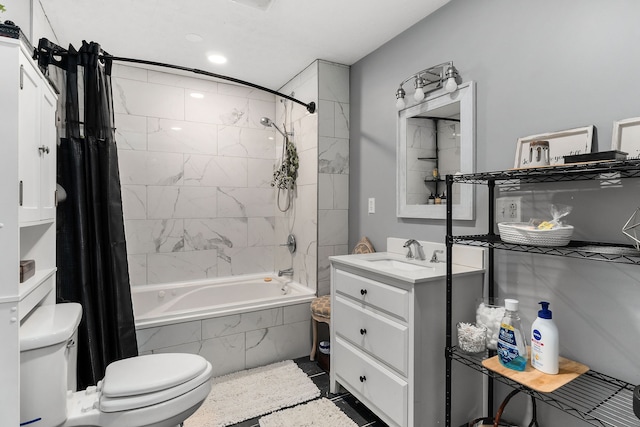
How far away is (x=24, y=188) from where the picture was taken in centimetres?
127

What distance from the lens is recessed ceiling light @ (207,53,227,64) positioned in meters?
2.69

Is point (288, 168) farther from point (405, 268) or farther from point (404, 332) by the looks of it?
point (404, 332)

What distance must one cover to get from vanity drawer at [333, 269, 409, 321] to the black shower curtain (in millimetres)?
1290

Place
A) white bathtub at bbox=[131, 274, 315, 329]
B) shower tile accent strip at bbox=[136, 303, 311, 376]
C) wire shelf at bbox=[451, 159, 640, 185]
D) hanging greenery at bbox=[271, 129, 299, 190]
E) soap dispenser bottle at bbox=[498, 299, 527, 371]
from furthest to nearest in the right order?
1. hanging greenery at bbox=[271, 129, 299, 190]
2. white bathtub at bbox=[131, 274, 315, 329]
3. shower tile accent strip at bbox=[136, 303, 311, 376]
4. soap dispenser bottle at bbox=[498, 299, 527, 371]
5. wire shelf at bbox=[451, 159, 640, 185]

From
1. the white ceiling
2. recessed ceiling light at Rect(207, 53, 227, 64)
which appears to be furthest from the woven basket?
recessed ceiling light at Rect(207, 53, 227, 64)

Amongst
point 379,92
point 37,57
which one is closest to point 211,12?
point 37,57

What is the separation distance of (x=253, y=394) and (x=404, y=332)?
117 centimetres

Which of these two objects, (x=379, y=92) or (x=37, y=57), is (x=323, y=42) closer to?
(x=379, y=92)

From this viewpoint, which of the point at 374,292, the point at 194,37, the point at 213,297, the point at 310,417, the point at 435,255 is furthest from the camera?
the point at 213,297

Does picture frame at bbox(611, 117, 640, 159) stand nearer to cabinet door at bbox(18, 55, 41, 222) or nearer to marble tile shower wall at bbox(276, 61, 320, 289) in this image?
marble tile shower wall at bbox(276, 61, 320, 289)

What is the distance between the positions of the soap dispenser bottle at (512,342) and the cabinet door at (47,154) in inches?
80.1

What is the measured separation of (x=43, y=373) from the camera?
1274mm

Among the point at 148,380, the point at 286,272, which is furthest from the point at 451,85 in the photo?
the point at 286,272

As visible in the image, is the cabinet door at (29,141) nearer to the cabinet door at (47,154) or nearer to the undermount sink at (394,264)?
the cabinet door at (47,154)
